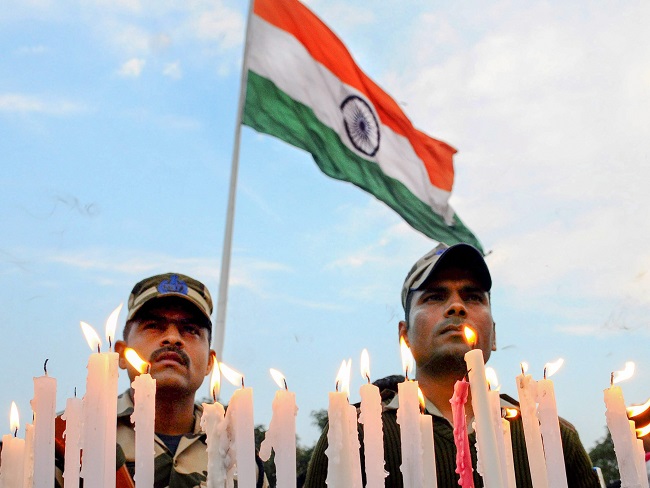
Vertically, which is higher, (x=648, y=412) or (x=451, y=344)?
(x=451, y=344)

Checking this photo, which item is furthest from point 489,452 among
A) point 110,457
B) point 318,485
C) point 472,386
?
point 318,485

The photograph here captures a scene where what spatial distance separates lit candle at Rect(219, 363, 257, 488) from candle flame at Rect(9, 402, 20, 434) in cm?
86

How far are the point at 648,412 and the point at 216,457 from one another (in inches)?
64.9

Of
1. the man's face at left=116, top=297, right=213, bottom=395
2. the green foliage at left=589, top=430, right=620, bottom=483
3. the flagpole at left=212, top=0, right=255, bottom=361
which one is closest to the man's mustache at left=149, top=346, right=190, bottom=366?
the man's face at left=116, top=297, right=213, bottom=395

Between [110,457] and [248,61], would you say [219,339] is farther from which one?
[110,457]

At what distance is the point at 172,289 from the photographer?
15.6 ft

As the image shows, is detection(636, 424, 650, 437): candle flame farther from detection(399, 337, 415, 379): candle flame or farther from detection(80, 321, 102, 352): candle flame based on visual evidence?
detection(80, 321, 102, 352): candle flame

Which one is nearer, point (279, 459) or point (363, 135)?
point (279, 459)

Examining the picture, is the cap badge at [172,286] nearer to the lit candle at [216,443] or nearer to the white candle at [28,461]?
the white candle at [28,461]

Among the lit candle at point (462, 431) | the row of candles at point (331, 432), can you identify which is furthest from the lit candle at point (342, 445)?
the lit candle at point (462, 431)

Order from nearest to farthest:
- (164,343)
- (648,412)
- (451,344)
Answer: (648,412)
(451,344)
(164,343)

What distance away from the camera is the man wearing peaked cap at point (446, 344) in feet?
12.4

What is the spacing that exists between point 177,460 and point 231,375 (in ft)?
6.54

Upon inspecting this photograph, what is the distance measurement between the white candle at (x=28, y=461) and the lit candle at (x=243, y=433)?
627 millimetres
